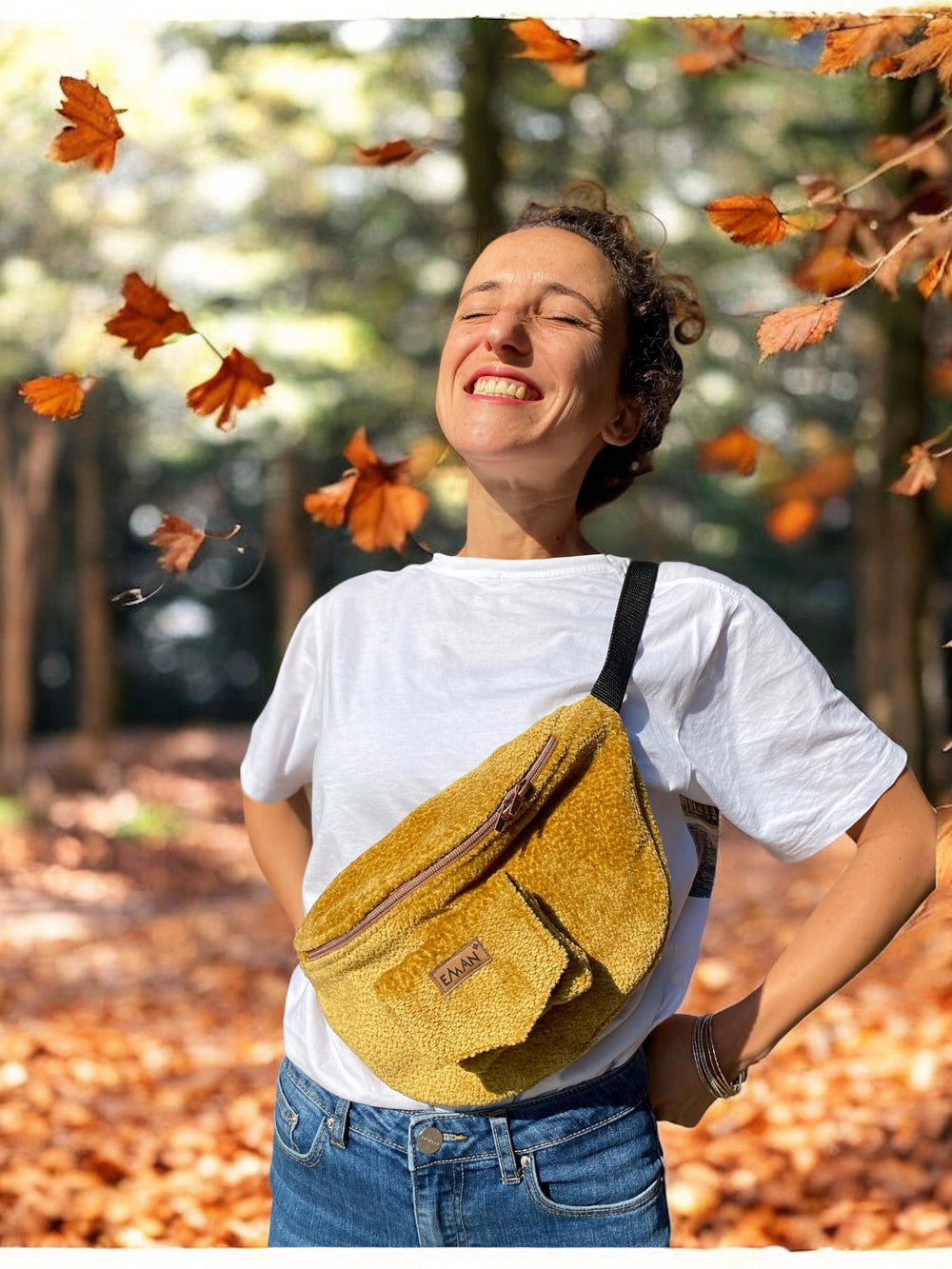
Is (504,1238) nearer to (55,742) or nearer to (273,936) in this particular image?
(273,936)

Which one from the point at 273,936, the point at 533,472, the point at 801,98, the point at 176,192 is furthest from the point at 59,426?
the point at 533,472

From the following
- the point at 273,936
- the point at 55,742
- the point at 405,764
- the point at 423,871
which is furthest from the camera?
the point at 55,742

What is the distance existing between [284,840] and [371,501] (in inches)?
20.1

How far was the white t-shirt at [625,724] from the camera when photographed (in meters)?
1.37

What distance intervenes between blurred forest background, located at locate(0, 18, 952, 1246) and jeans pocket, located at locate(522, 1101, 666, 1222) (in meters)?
3.34

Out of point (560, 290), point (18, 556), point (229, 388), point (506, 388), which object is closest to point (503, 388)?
point (506, 388)

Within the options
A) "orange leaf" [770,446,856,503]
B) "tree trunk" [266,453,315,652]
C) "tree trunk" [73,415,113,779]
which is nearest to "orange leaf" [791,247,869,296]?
"orange leaf" [770,446,856,503]

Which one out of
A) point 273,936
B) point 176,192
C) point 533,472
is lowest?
point 273,936

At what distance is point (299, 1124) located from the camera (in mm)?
1427

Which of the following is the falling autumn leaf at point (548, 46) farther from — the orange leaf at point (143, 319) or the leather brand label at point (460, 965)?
the leather brand label at point (460, 965)

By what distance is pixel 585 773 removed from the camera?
1.29 meters

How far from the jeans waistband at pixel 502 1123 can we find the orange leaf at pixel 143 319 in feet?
3.19

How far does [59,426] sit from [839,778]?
36.3 feet

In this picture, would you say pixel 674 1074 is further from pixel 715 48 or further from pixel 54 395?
pixel 715 48
